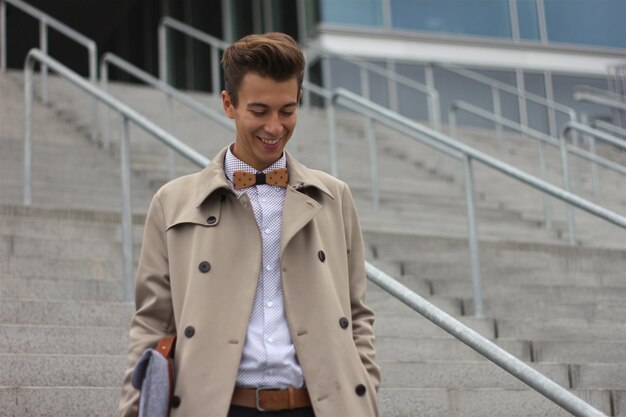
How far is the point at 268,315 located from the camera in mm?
2176

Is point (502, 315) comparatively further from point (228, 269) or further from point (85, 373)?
point (228, 269)

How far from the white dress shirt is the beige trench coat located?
0.03 meters

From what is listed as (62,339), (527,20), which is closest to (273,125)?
(62,339)

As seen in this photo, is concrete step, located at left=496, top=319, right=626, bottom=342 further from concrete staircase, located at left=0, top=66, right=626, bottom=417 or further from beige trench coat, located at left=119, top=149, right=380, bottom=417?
beige trench coat, located at left=119, top=149, right=380, bottom=417

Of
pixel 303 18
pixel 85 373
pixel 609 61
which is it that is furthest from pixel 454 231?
pixel 609 61

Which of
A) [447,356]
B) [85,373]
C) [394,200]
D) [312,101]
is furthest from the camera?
[312,101]

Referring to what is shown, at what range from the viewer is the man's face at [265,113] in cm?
219

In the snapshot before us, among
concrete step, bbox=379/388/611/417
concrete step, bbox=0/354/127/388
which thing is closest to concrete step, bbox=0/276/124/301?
concrete step, bbox=0/354/127/388

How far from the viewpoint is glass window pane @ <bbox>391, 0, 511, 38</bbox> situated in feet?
48.6

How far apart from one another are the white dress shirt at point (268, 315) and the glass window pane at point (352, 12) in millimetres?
12027

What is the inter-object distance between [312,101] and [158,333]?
11.9 meters

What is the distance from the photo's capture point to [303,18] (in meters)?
14.6

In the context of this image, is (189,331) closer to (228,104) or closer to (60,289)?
(228,104)

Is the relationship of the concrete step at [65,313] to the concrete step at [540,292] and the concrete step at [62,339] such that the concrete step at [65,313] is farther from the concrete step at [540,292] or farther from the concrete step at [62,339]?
the concrete step at [540,292]
